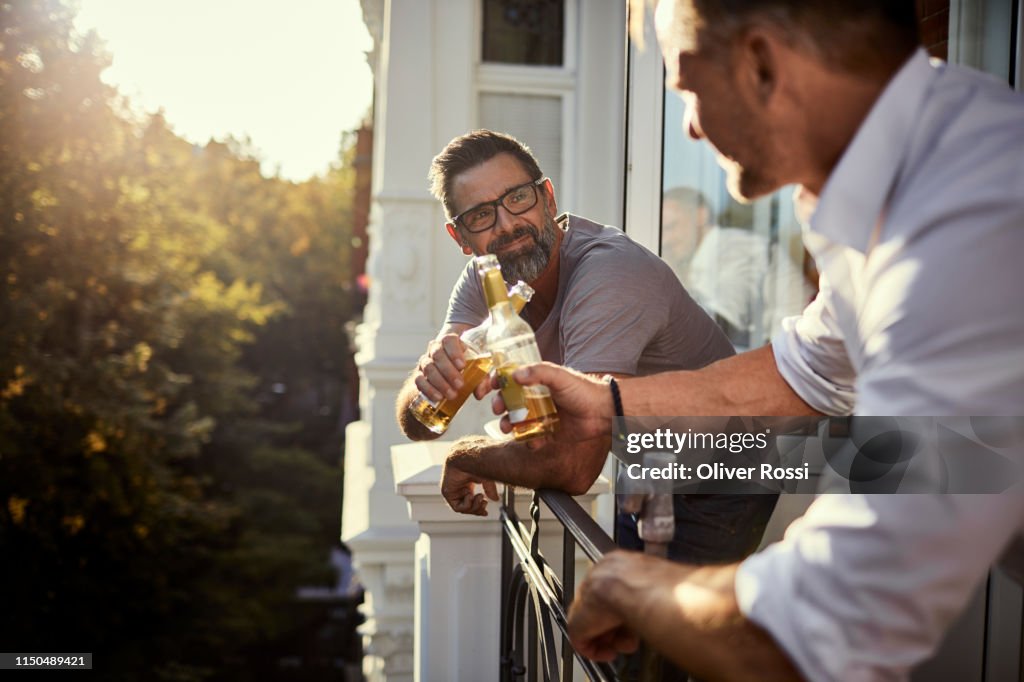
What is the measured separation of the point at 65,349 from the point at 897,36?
47.9 ft

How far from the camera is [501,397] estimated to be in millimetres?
1702

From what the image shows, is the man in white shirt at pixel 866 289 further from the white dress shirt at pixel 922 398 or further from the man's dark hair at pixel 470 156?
the man's dark hair at pixel 470 156

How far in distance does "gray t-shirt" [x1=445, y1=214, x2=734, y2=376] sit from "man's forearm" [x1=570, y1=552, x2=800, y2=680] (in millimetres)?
983

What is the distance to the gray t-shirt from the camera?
215cm

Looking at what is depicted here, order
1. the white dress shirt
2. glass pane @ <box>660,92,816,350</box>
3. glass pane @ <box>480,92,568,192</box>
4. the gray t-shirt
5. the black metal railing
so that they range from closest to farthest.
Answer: the white dress shirt
the black metal railing
the gray t-shirt
glass pane @ <box>660,92,816,350</box>
glass pane @ <box>480,92,568,192</box>

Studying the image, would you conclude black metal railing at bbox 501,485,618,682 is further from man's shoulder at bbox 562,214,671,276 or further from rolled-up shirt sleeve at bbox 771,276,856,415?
man's shoulder at bbox 562,214,671,276

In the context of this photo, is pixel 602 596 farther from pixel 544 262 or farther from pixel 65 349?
pixel 65 349

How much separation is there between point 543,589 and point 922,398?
931 millimetres

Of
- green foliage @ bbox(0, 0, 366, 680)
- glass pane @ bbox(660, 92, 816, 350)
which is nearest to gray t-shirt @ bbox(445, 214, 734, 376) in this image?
glass pane @ bbox(660, 92, 816, 350)

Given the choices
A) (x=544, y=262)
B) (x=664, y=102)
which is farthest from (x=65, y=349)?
(x=544, y=262)

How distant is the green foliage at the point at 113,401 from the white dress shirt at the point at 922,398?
1243cm

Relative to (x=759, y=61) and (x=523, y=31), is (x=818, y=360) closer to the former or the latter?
(x=759, y=61)

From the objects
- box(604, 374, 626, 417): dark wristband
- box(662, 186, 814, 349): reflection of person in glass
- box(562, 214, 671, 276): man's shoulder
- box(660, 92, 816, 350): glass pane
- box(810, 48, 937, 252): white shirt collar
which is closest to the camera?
box(810, 48, 937, 252): white shirt collar

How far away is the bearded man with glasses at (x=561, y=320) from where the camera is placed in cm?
193
